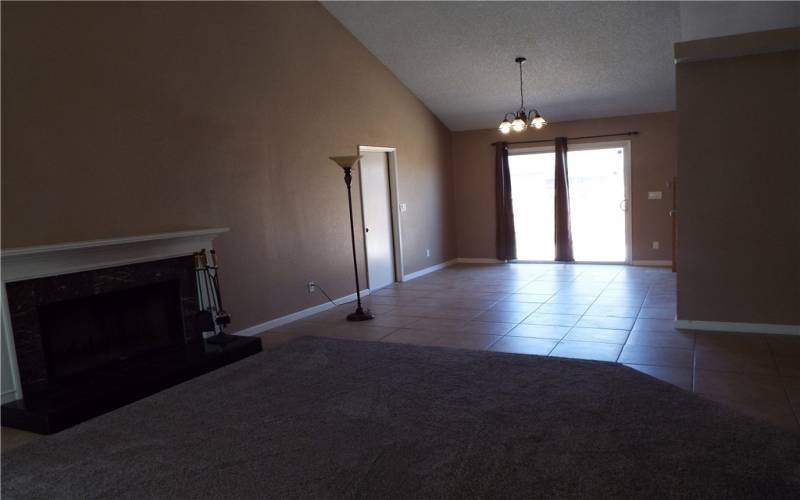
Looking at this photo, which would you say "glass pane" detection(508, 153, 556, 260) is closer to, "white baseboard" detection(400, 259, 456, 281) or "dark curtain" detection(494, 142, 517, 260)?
"dark curtain" detection(494, 142, 517, 260)

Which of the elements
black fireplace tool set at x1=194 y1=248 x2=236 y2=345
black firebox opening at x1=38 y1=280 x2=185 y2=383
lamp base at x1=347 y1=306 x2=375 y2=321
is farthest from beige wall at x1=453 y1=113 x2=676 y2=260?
black firebox opening at x1=38 y1=280 x2=185 y2=383

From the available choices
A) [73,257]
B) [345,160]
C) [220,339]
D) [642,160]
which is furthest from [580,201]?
[73,257]

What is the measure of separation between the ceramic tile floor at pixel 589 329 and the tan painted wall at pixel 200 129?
0.96m

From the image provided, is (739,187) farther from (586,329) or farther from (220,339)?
(220,339)

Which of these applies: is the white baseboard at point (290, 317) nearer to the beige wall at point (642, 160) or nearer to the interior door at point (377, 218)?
the interior door at point (377, 218)

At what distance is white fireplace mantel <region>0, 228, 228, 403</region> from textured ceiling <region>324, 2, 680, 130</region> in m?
3.55

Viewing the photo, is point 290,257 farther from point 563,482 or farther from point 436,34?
point 563,482

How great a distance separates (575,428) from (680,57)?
3.26 m

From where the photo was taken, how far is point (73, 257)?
375 cm

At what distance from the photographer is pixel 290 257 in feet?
19.0

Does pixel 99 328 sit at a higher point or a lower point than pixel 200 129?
lower

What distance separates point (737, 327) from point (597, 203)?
181 inches

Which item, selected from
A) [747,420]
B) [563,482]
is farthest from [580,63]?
[563,482]

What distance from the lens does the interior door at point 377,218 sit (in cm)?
731
